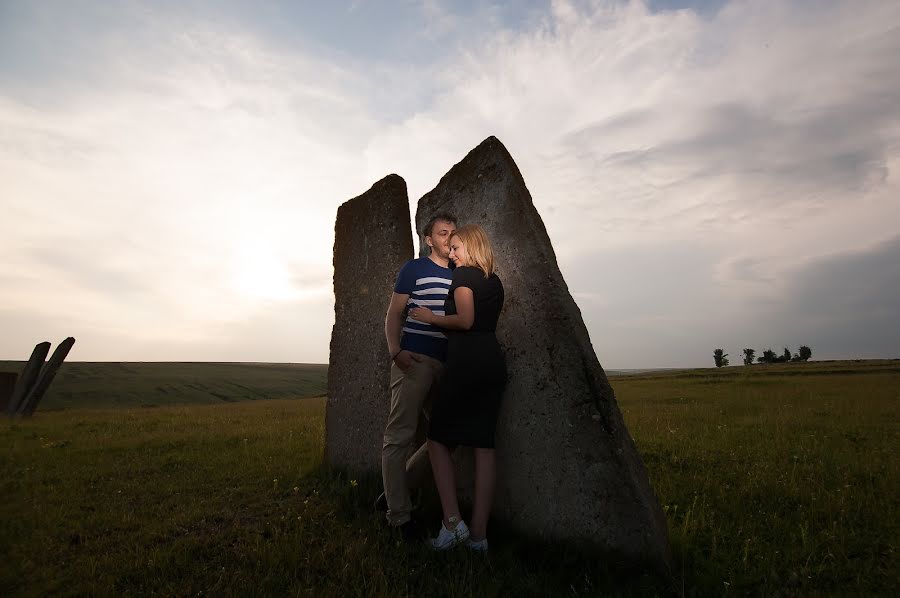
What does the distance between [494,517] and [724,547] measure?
2.14 meters

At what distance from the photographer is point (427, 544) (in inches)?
182

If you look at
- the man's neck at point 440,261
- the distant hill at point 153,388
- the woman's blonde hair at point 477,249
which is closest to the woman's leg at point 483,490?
the woman's blonde hair at point 477,249

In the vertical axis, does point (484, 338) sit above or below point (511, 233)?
below

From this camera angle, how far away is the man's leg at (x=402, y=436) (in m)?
4.99

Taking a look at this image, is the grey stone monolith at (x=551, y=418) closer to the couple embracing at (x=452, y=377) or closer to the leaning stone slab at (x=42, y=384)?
the couple embracing at (x=452, y=377)

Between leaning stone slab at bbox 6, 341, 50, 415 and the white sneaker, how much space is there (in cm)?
2016

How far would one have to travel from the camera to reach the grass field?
13.3 feet

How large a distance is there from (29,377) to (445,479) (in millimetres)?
20946

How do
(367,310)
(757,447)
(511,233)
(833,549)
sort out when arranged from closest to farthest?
(833,549)
(511,233)
(367,310)
(757,447)

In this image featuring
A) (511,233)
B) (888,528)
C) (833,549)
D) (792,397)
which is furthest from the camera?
(792,397)

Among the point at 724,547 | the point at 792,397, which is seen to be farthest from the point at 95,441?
the point at 792,397

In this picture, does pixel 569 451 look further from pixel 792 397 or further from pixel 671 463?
pixel 792 397

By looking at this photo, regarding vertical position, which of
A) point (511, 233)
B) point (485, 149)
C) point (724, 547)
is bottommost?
point (724, 547)

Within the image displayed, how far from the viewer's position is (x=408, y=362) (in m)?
4.99
